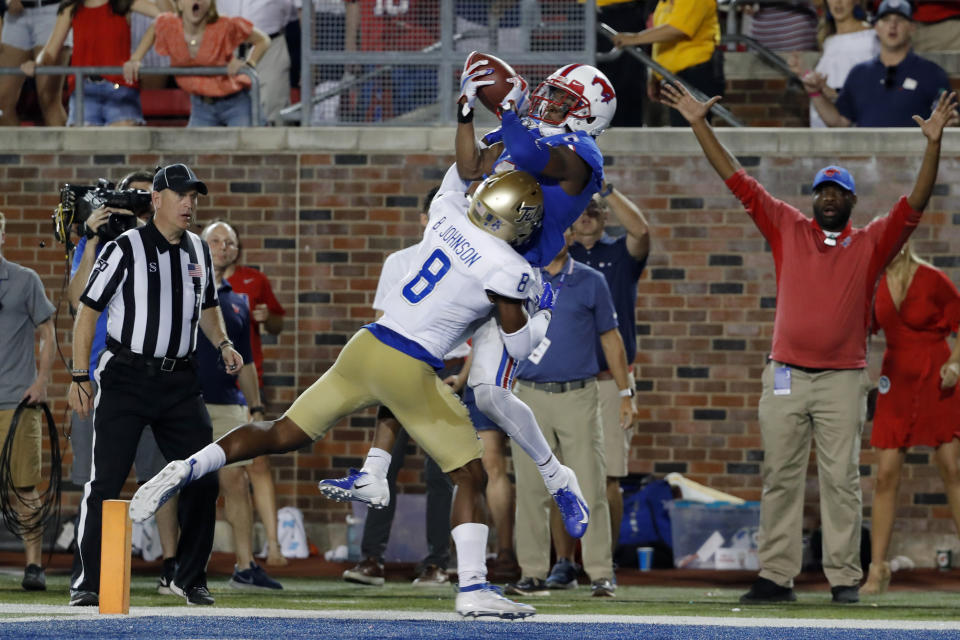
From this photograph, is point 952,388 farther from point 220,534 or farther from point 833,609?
point 220,534

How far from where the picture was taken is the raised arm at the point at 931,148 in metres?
7.75

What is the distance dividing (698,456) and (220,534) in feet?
10.7

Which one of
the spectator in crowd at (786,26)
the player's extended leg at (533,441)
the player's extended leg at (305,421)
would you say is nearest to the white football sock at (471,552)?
the player's extended leg at (533,441)

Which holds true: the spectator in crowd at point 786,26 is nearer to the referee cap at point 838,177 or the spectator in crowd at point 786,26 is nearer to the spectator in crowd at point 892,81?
the spectator in crowd at point 892,81

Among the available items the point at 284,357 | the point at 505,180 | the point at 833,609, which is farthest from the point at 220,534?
the point at 505,180

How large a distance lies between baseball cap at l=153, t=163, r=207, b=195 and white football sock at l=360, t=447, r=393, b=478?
1555 millimetres

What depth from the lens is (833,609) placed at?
24.8ft

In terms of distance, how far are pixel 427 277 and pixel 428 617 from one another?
1.41 m

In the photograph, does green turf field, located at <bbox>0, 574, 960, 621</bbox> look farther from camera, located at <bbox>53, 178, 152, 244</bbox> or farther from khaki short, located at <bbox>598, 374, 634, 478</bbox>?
camera, located at <bbox>53, 178, 152, 244</bbox>

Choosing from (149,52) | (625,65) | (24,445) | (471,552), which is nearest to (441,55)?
(625,65)

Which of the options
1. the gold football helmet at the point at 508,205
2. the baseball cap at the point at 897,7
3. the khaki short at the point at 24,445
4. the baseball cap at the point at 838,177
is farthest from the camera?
the baseball cap at the point at 897,7

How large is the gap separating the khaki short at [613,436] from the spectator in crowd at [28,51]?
188 inches

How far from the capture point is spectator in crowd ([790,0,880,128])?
35.2ft

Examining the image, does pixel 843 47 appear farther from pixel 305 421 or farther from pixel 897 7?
pixel 305 421
